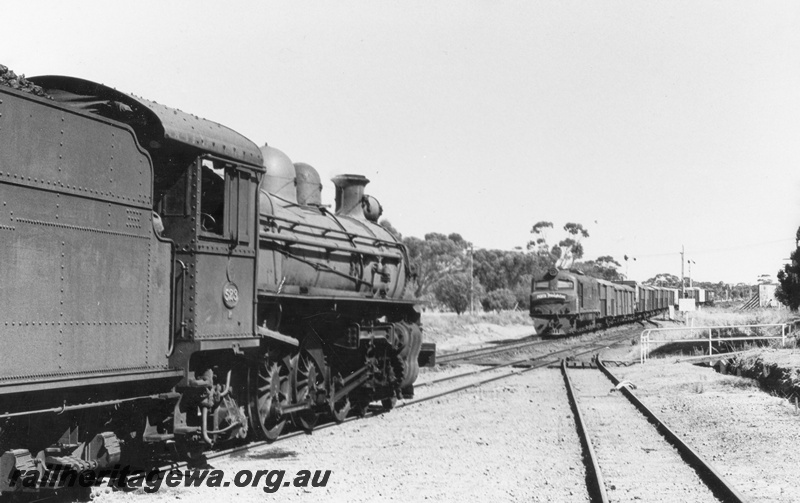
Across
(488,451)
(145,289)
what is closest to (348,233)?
(488,451)

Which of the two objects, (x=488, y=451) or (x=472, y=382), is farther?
(x=472, y=382)

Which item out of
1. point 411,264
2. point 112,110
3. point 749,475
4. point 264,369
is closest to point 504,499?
point 749,475

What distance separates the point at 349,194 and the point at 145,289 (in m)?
7.08

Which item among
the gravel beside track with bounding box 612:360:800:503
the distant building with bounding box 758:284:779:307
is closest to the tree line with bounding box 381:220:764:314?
the distant building with bounding box 758:284:779:307

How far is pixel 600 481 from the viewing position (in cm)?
699

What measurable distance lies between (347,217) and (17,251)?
7802 millimetres

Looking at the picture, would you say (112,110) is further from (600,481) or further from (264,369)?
(600,481)

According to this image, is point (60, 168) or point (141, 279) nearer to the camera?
point (60, 168)

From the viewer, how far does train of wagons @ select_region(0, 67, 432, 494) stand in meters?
5.07

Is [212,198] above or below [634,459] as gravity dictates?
above

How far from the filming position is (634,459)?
8.52m

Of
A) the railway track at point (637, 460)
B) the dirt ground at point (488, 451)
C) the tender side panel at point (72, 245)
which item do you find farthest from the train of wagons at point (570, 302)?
the tender side panel at point (72, 245)

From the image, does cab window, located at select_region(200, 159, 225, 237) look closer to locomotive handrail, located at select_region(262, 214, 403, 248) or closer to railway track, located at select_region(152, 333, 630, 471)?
locomotive handrail, located at select_region(262, 214, 403, 248)

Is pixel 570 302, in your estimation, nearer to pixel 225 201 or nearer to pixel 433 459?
pixel 433 459
